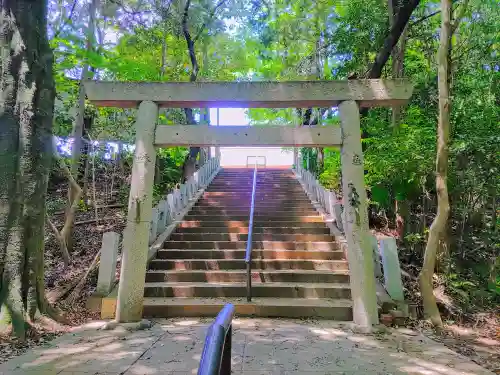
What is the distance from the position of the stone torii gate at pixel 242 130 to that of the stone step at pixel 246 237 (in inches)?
103

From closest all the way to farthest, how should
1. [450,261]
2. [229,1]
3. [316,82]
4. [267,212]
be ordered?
[316,82] → [450,261] → [267,212] → [229,1]

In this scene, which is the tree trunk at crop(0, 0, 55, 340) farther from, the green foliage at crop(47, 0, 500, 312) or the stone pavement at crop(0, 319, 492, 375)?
the green foliage at crop(47, 0, 500, 312)

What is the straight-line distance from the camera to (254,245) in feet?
23.3

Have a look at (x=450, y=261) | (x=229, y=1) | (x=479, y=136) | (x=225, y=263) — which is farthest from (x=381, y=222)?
(x=229, y=1)

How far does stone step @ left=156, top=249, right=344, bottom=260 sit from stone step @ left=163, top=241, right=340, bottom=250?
236 mm

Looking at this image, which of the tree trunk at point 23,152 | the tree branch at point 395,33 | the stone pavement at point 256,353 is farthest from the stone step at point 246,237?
the tree branch at point 395,33

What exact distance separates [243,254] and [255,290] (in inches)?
49.8

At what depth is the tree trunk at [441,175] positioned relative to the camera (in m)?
5.08

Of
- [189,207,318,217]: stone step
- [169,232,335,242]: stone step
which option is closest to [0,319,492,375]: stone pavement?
[169,232,335,242]: stone step

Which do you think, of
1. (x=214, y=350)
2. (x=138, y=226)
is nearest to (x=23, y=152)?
(x=138, y=226)

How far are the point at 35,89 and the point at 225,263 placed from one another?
13.0 ft

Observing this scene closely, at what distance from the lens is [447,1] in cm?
522

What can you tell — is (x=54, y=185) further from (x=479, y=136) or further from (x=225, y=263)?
(x=479, y=136)

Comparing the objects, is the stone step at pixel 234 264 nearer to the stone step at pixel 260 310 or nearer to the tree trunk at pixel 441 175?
the stone step at pixel 260 310
